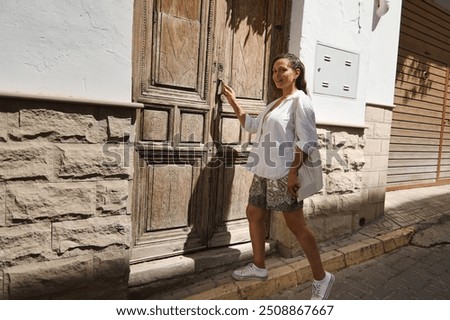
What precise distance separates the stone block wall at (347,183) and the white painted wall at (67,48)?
2.19 metres

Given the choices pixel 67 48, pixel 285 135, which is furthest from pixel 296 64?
pixel 67 48

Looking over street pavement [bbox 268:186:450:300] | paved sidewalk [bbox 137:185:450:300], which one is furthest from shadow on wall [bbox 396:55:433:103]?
paved sidewalk [bbox 137:185:450:300]

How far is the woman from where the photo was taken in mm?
2479

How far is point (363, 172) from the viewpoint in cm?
430

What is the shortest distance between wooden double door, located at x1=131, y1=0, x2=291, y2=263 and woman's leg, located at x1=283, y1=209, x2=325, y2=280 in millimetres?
798

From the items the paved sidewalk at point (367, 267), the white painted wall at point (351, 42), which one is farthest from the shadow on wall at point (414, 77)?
the paved sidewalk at point (367, 267)

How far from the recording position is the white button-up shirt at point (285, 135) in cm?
244

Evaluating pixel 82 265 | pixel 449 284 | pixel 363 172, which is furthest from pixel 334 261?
pixel 82 265

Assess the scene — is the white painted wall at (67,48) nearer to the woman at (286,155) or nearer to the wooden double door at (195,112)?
the wooden double door at (195,112)

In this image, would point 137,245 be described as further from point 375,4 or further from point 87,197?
point 375,4

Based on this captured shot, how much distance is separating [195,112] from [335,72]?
5.59 ft

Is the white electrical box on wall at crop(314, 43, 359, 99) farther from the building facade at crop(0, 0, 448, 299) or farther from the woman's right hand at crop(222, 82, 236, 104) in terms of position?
the woman's right hand at crop(222, 82, 236, 104)

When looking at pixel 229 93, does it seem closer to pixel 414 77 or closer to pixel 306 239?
pixel 306 239

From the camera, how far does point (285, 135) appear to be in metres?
2.53
